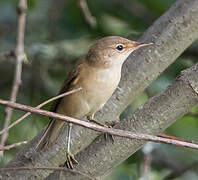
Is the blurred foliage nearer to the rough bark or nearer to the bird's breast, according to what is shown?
the bird's breast

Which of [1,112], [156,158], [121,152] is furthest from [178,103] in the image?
[1,112]

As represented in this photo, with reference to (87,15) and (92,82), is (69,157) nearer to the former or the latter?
(92,82)

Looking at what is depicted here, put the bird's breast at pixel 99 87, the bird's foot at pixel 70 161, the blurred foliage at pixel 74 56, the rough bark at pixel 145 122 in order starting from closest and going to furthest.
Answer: the rough bark at pixel 145 122 < the bird's foot at pixel 70 161 < the bird's breast at pixel 99 87 < the blurred foliage at pixel 74 56

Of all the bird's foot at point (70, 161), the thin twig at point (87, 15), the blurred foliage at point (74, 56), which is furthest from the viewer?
the blurred foliage at point (74, 56)

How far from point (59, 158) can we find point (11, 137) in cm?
123

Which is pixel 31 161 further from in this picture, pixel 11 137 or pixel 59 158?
pixel 11 137

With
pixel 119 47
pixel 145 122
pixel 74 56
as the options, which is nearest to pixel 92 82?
pixel 119 47

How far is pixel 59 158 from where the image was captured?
10.1 ft

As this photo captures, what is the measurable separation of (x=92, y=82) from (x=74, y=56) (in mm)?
1848

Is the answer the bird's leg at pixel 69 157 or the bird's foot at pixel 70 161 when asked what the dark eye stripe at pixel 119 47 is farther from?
the bird's foot at pixel 70 161

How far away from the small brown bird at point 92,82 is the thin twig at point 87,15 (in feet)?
2.32

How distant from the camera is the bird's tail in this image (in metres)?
3.06

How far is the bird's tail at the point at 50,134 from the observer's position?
3.06 metres

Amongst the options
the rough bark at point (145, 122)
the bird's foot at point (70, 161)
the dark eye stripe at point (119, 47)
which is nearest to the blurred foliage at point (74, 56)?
the dark eye stripe at point (119, 47)
